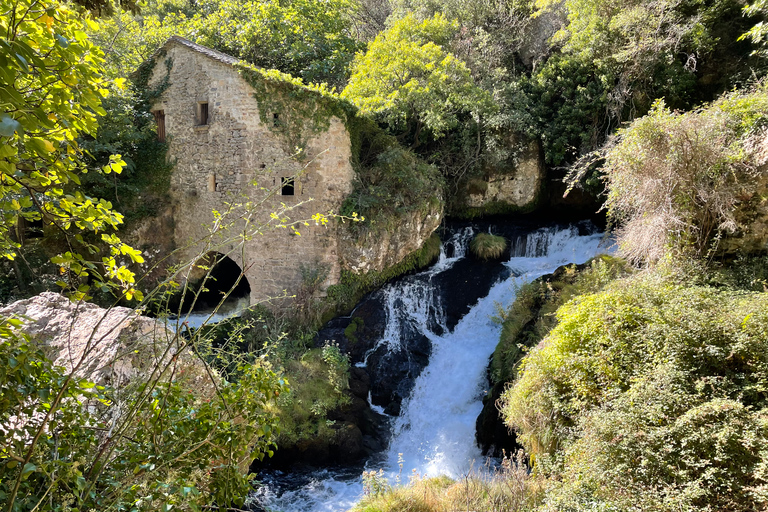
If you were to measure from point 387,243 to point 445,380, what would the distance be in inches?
142

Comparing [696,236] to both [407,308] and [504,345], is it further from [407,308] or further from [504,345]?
[407,308]

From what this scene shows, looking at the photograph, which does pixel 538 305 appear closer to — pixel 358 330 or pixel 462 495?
pixel 358 330

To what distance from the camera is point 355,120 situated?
35.3 ft

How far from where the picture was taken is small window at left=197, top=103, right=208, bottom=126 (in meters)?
10.4

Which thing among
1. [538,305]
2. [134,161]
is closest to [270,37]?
[134,161]

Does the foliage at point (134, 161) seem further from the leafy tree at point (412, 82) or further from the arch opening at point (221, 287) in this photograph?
the leafy tree at point (412, 82)

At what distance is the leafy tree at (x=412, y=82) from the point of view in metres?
10.7

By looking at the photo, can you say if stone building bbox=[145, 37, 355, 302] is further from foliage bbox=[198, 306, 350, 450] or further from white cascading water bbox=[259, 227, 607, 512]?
white cascading water bbox=[259, 227, 607, 512]

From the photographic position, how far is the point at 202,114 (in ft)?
34.1

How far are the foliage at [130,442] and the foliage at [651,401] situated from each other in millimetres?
3502

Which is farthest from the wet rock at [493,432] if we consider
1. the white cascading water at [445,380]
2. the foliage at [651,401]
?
the foliage at [651,401]

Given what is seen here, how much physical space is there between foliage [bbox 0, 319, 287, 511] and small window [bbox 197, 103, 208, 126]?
9268 mm

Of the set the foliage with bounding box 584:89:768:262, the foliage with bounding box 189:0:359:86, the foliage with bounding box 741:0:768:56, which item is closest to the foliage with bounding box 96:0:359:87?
the foliage with bounding box 189:0:359:86

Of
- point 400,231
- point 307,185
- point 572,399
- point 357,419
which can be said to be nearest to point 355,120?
point 307,185
